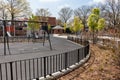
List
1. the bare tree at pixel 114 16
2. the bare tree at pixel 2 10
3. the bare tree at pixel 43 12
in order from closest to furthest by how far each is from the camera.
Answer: the bare tree at pixel 114 16 < the bare tree at pixel 2 10 < the bare tree at pixel 43 12

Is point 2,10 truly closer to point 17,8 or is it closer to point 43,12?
point 17,8

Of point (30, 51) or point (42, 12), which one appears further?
point (42, 12)

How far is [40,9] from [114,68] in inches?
2201

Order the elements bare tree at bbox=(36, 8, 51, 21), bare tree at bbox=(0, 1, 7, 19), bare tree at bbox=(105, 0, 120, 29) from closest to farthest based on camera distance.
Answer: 1. bare tree at bbox=(105, 0, 120, 29)
2. bare tree at bbox=(0, 1, 7, 19)
3. bare tree at bbox=(36, 8, 51, 21)

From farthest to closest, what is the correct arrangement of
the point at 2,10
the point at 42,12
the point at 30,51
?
the point at 42,12
the point at 2,10
the point at 30,51

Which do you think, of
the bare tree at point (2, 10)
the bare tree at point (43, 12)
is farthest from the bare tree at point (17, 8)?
the bare tree at point (43, 12)

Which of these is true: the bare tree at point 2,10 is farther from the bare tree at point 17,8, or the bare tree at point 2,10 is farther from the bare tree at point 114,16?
the bare tree at point 114,16

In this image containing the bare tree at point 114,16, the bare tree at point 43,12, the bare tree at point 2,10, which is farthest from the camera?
the bare tree at point 43,12

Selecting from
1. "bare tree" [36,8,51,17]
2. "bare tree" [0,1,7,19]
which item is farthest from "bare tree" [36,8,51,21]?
"bare tree" [0,1,7,19]

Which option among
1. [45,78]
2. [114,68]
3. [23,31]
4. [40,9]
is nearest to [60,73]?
[45,78]

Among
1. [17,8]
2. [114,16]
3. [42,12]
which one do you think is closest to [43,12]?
[42,12]

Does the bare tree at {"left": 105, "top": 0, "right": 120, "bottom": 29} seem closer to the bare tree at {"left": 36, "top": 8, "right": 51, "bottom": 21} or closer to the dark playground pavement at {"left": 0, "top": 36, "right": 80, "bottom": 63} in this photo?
the dark playground pavement at {"left": 0, "top": 36, "right": 80, "bottom": 63}

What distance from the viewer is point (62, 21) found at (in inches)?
3290

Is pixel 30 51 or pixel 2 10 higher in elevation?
pixel 2 10
